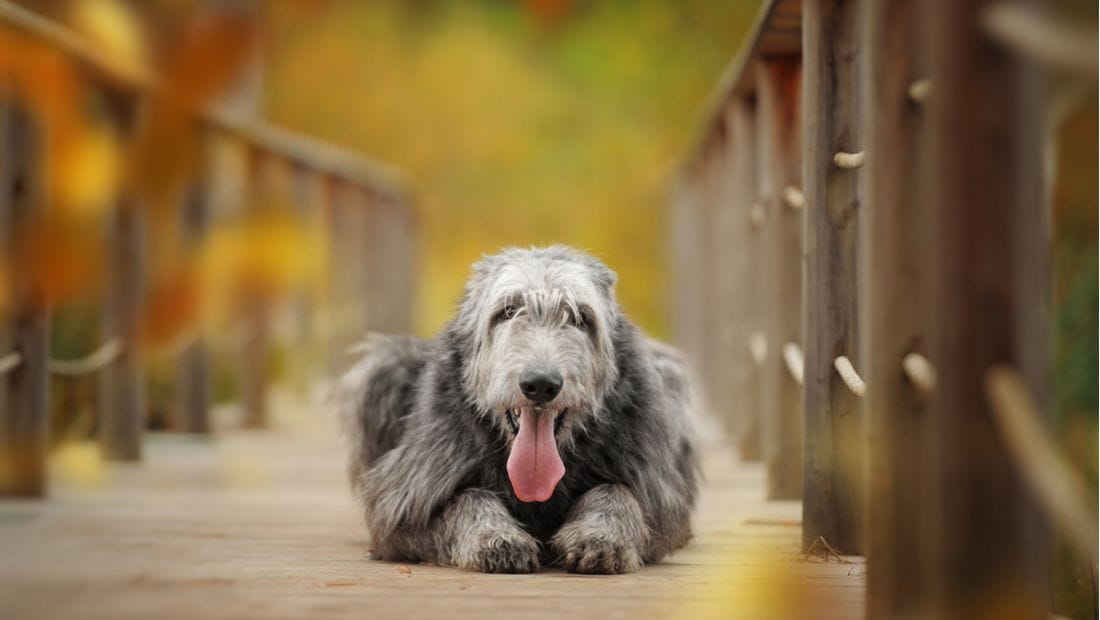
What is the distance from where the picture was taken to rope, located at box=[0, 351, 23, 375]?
443cm

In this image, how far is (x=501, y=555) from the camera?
3.26 meters

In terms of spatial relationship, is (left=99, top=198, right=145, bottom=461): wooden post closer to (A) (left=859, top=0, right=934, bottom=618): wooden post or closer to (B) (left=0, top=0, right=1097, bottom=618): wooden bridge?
(B) (left=0, top=0, right=1097, bottom=618): wooden bridge

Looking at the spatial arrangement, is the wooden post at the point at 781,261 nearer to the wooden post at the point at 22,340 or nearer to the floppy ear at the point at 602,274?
the floppy ear at the point at 602,274

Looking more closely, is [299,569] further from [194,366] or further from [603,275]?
[194,366]

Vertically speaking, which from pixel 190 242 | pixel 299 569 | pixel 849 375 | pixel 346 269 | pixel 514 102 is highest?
pixel 514 102

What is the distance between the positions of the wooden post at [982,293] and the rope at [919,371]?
212 millimetres

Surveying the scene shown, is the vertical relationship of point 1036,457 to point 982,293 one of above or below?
below

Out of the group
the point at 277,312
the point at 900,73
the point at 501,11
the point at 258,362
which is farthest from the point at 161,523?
the point at 501,11

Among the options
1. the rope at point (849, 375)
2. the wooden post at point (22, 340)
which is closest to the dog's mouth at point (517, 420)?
the rope at point (849, 375)

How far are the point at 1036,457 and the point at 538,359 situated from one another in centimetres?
165

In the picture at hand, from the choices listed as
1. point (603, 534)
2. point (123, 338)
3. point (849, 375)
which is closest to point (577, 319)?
point (603, 534)

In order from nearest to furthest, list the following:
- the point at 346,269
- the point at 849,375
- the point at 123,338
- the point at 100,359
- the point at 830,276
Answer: the point at 849,375 → the point at 830,276 → the point at 100,359 → the point at 123,338 → the point at 346,269

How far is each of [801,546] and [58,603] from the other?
1944 millimetres

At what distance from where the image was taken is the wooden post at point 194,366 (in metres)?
6.80
